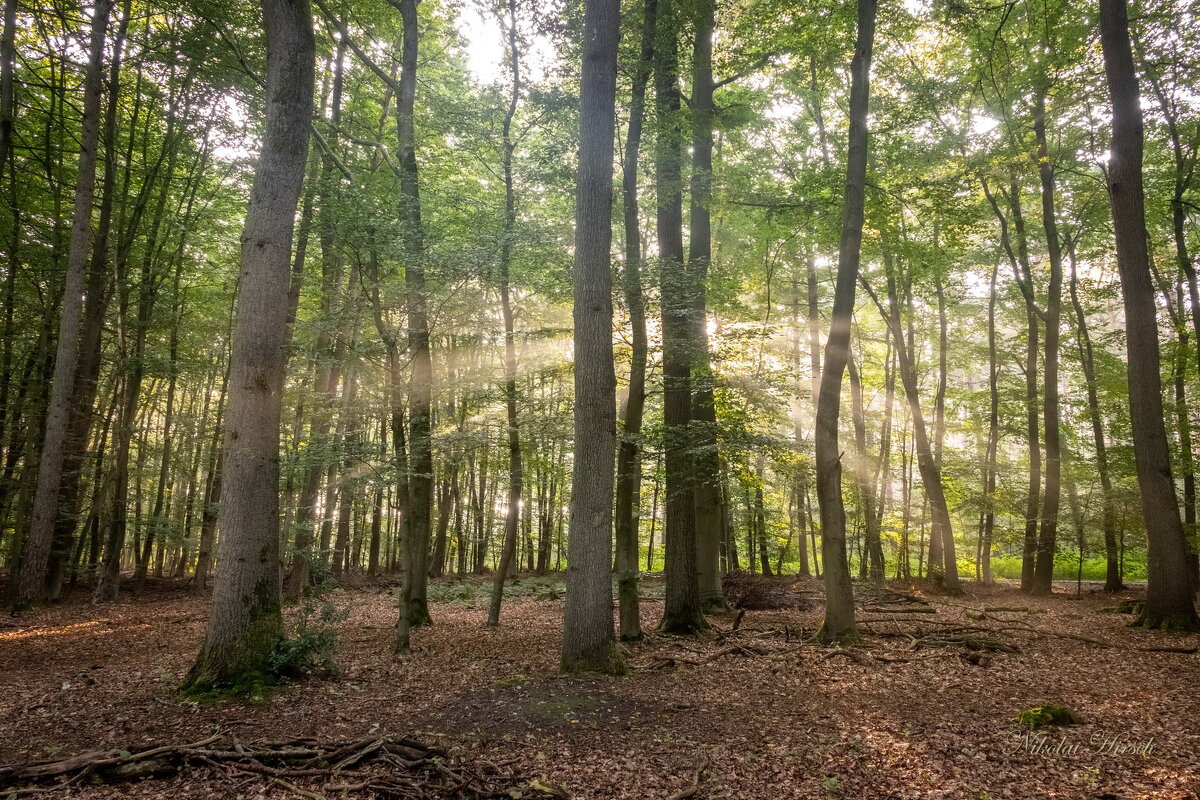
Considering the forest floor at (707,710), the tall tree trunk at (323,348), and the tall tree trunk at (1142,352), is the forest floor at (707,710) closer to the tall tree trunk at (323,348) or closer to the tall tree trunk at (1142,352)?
the tall tree trunk at (1142,352)

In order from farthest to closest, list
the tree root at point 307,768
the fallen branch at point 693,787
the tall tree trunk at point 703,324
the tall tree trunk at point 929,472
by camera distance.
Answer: the tall tree trunk at point 929,472 < the tall tree trunk at point 703,324 < the fallen branch at point 693,787 < the tree root at point 307,768

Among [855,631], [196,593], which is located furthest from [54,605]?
[855,631]

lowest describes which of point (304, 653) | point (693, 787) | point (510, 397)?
point (693, 787)

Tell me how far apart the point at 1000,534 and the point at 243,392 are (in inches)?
701

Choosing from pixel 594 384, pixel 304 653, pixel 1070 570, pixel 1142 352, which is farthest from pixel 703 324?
pixel 1070 570

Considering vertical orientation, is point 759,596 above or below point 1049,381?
below

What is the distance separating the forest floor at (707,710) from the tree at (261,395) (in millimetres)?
624

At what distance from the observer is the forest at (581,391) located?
16.6 ft

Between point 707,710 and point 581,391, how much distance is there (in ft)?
11.9

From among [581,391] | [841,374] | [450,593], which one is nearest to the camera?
[581,391]

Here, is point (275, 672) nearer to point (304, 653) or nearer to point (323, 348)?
point (304, 653)

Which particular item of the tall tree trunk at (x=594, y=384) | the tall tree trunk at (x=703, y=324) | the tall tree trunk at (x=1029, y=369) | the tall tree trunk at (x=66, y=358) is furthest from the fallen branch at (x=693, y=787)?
the tall tree trunk at (x=1029, y=369)

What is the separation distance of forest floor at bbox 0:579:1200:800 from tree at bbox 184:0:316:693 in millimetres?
624

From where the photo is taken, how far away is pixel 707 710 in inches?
229
